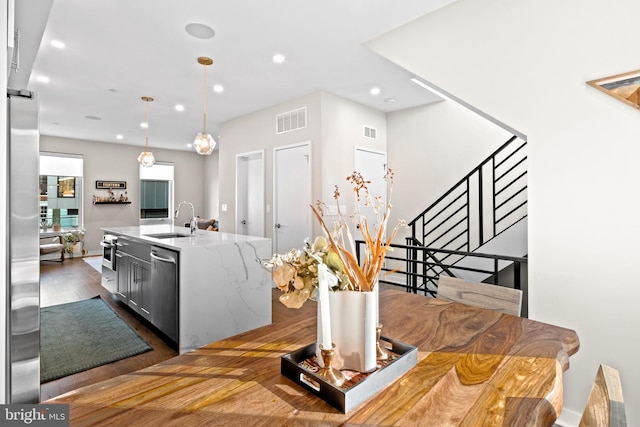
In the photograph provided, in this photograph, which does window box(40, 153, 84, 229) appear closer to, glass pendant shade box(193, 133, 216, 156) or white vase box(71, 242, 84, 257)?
white vase box(71, 242, 84, 257)

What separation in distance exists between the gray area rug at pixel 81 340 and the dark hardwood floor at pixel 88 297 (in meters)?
0.08

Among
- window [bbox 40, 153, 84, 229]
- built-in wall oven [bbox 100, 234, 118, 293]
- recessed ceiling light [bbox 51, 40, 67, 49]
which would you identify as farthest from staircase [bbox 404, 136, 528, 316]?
window [bbox 40, 153, 84, 229]

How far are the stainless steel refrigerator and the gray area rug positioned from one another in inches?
76.5

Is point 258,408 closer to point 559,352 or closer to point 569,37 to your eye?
point 559,352

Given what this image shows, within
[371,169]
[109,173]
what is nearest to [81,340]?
[371,169]

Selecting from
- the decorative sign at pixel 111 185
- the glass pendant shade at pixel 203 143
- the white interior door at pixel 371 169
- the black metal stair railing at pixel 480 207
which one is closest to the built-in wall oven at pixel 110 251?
the glass pendant shade at pixel 203 143

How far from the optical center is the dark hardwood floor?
2426 mm

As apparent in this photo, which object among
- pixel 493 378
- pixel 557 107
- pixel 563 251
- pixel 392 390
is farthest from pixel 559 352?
pixel 557 107

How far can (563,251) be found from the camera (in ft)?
6.89

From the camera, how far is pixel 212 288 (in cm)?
286

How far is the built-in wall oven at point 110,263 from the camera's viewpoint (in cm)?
405

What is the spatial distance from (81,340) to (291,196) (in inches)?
118

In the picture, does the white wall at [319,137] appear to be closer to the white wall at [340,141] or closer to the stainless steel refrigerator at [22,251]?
the white wall at [340,141]

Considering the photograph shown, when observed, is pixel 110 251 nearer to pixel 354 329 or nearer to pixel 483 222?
pixel 354 329
